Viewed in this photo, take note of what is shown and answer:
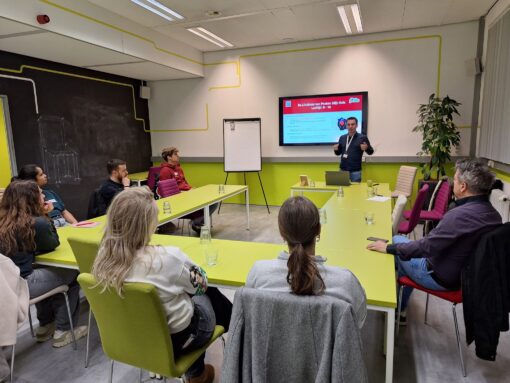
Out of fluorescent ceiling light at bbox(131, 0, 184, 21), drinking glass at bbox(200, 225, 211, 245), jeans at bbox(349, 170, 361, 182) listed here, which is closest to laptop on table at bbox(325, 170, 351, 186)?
jeans at bbox(349, 170, 361, 182)

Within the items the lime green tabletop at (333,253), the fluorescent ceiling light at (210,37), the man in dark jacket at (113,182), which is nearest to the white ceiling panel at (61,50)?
the fluorescent ceiling light at (210,37)

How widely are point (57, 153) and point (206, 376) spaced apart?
183 inches

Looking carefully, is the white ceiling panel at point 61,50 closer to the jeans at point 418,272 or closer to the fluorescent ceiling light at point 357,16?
the fluorescent ceiling light at point 357,16

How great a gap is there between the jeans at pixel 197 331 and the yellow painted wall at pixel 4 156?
4.06 meters

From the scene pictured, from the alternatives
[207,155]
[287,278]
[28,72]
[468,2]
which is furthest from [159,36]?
[287,278]

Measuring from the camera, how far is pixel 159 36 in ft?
18.1

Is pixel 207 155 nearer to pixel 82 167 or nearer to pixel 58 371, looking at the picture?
pixel 82 167

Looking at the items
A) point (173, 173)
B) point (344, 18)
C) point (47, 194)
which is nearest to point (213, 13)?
point (344, 18)

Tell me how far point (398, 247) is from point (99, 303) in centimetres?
163

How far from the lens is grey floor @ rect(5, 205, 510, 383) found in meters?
2.05

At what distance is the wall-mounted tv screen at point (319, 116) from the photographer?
599 cm

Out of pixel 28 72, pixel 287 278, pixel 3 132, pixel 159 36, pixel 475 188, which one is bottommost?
pixel 287 278

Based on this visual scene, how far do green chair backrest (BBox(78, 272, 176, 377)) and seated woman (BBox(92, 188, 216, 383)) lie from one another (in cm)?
Answer: 7

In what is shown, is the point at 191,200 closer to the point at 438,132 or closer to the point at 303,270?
the point at 303,270
